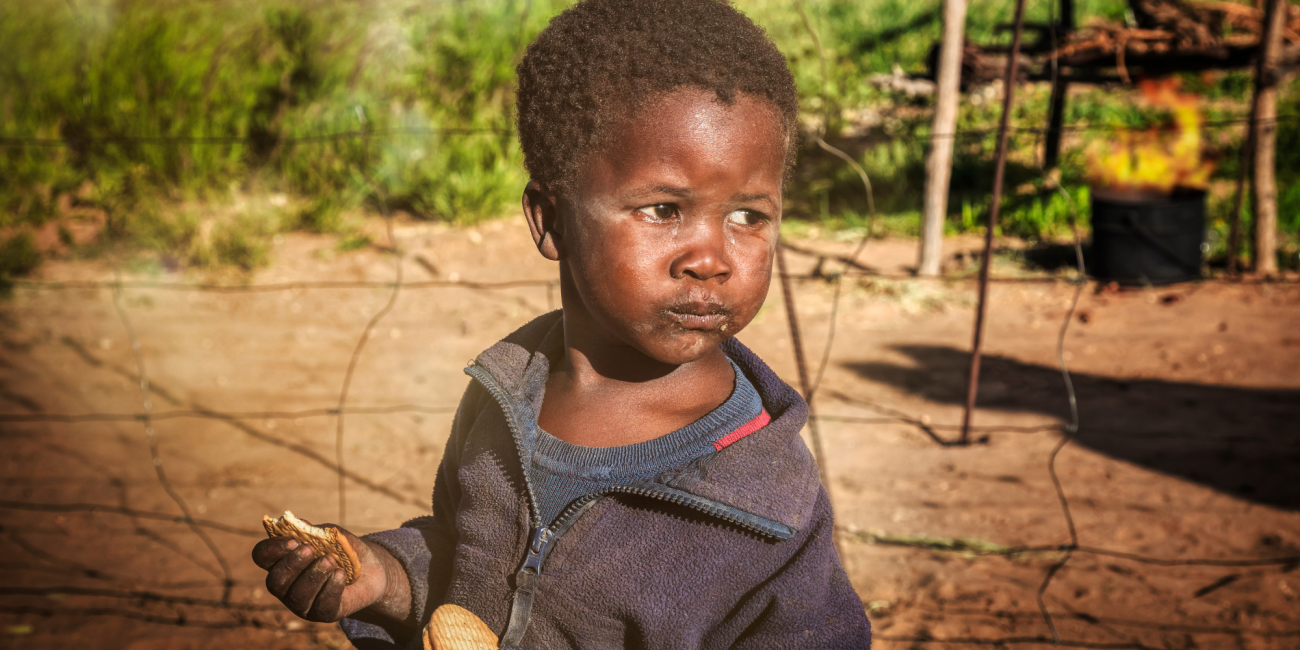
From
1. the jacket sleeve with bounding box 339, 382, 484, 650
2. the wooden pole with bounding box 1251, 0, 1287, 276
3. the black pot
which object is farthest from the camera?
the black pot

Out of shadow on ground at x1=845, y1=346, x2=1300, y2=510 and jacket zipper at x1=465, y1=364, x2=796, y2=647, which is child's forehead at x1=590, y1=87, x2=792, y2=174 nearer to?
jacket zipper at x1=465, y1=364, x2=796, y2=647

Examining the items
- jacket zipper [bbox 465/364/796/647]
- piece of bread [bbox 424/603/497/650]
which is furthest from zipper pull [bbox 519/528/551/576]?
piece of bread [bbox 424/603/497/650]

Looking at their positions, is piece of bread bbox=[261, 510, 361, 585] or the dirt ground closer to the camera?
piece of bread bbox=[261, 510, 361, 585]

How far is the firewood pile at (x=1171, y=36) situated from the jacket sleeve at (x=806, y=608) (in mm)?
6262

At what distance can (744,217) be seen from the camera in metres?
0.98

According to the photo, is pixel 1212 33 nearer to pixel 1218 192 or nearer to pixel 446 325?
pixel 1218 192

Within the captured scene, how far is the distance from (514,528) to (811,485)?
1.21 feet

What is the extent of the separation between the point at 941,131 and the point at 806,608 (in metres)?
5.42

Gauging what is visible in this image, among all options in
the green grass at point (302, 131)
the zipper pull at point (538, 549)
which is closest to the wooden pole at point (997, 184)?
the zipper pull at point (538, 549)

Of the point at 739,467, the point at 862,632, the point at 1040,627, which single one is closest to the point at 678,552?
the point at 739,467

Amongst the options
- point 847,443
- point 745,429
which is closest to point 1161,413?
point 847,443

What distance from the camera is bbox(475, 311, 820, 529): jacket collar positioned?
98cm

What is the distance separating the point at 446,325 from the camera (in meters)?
5.34

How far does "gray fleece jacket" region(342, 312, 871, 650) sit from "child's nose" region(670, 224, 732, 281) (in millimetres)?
218
